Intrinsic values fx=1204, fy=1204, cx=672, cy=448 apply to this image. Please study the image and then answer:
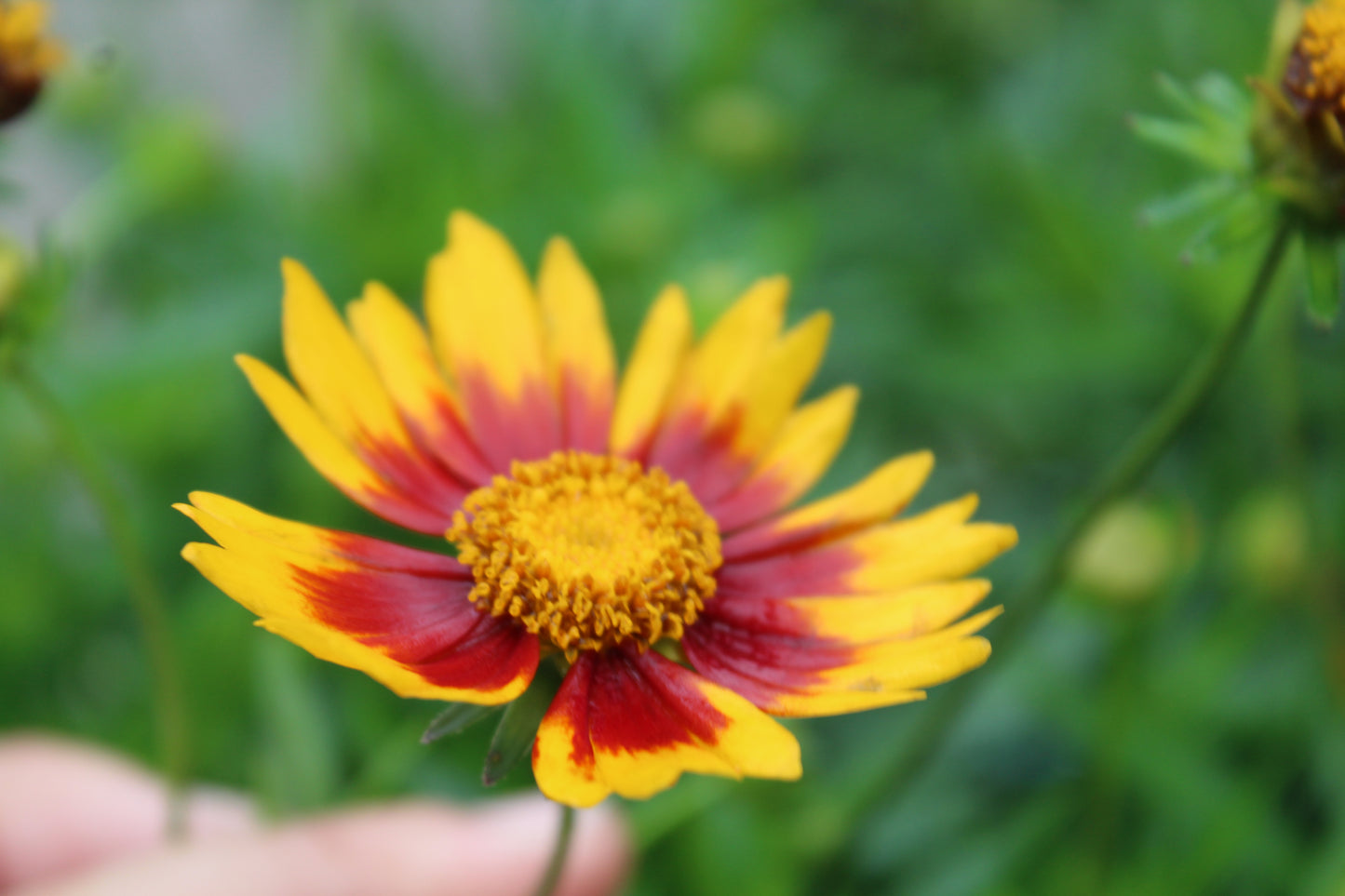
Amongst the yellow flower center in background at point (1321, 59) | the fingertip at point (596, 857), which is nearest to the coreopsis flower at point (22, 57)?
the fingertip at point (596, 857)

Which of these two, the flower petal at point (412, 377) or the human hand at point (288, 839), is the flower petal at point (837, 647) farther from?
the human hand at point (288, 839)

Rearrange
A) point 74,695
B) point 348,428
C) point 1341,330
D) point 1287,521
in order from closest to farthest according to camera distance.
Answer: point 348,428
point 1287,521
point 74,695
point 1341,330

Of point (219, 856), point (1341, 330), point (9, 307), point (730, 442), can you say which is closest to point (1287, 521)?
point (1341, 330)

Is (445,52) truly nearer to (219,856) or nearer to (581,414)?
(581,414)

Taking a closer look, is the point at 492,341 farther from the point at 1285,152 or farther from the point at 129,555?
the point at 1285,152

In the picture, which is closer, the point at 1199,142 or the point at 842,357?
the point at 1199,142

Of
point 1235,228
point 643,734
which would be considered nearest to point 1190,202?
point 1235,228

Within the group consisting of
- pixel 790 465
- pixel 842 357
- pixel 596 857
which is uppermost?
pixel 842 357
